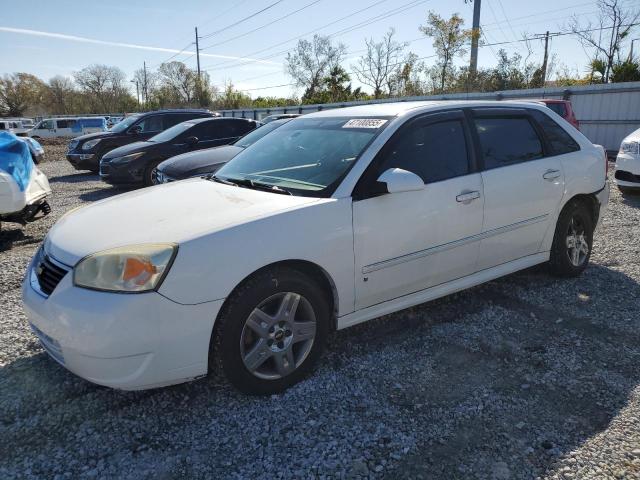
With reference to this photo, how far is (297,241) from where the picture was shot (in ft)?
8.84

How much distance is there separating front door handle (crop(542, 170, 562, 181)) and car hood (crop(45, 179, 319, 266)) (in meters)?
2.24

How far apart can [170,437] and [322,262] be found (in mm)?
1231

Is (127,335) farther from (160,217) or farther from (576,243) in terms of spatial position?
(576,243)

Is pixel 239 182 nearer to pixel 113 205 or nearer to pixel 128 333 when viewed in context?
pixel 113 205

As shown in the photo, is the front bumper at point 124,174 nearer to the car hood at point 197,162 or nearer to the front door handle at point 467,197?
the car hood at point 197,162

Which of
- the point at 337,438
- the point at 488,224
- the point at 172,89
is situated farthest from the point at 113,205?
the point at 172,89

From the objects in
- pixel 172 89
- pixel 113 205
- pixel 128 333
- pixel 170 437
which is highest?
pixel 172 89

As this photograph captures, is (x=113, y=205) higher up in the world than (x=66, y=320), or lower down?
higher up

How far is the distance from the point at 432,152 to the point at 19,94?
73565mm

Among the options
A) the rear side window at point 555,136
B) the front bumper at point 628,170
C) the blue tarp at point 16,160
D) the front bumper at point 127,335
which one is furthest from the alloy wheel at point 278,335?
the front bumper at point 628,170

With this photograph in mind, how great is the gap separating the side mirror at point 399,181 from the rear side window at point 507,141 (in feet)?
3.15

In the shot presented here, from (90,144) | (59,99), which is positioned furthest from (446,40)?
(59,99)

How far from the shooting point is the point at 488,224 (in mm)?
3615

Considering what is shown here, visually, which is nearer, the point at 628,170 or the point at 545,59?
the point at 628,170
